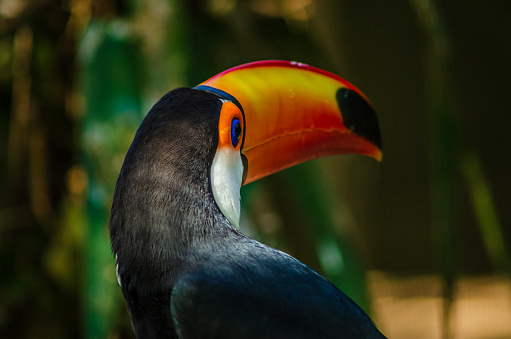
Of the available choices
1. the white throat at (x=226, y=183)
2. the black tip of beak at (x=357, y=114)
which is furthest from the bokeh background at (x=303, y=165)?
the white throat at (x=226, y=183)

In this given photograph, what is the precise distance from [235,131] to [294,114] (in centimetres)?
15

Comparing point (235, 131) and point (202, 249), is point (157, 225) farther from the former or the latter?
point (235, 131)

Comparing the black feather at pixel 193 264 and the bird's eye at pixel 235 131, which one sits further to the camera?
the bird's eye at pixel 235 131

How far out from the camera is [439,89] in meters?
1.51

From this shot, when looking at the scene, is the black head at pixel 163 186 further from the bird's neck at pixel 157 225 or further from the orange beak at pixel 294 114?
the orange beak at pixel 294 114

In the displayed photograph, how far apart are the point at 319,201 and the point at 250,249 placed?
100 cm

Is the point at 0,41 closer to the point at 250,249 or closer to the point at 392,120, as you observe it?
the point at 392,120

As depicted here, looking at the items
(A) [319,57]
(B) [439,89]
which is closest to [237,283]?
(B) [439,89]

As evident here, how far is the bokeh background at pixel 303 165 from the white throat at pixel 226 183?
26.0 inches

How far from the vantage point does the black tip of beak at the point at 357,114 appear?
1061 mm

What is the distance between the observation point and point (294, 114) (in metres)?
1.06

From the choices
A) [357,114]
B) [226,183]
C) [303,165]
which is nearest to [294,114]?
[357,114]

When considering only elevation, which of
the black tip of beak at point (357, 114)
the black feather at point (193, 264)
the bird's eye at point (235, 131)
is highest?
the black tip of beak at point (357, 114)

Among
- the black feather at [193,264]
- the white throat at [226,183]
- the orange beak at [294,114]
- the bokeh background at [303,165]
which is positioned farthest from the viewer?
the bokeh background at [303,165]
